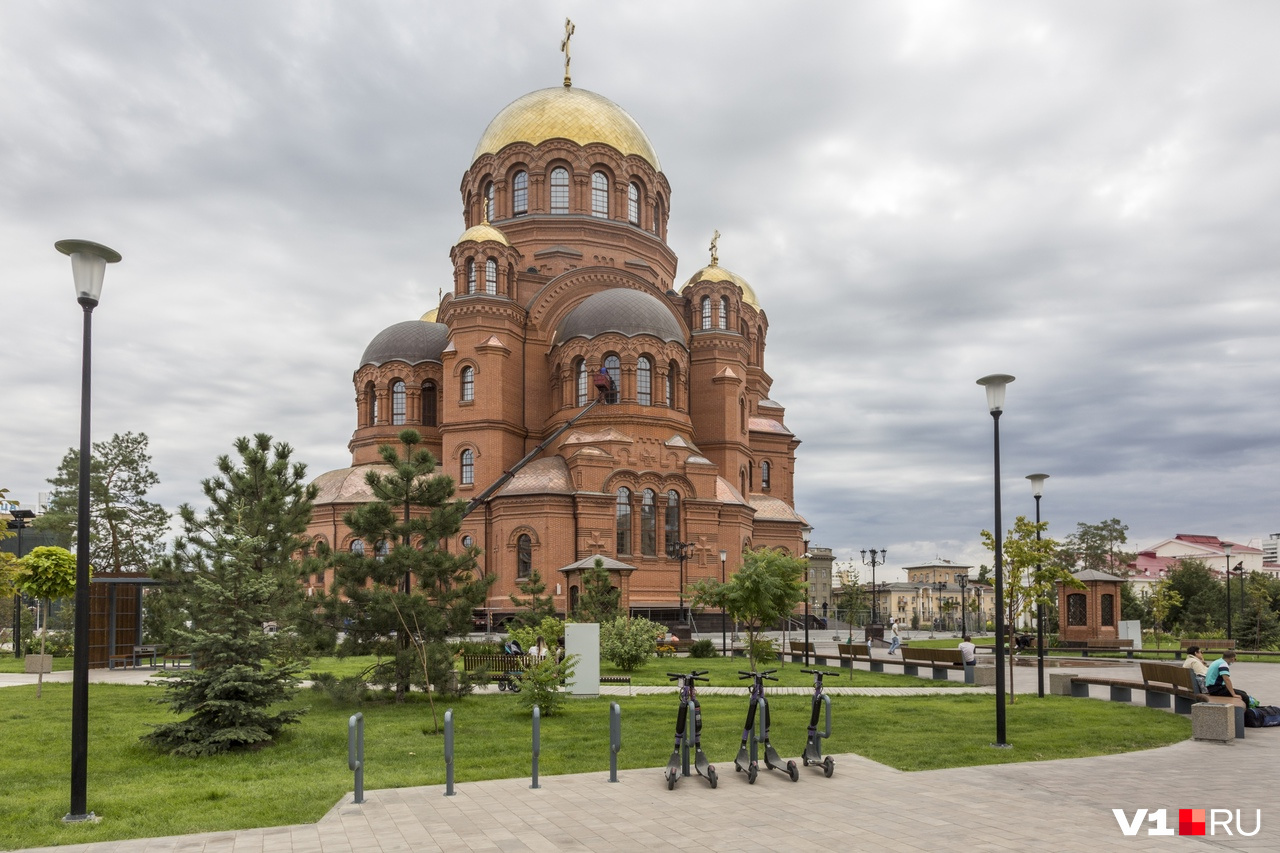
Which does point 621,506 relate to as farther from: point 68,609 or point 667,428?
point 68,609

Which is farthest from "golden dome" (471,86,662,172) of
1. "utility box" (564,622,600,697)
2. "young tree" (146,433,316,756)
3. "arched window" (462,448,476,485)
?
"young tree" (146,433,316,756)

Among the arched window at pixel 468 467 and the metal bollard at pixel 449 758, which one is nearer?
the metal bollard at pixel 449 758

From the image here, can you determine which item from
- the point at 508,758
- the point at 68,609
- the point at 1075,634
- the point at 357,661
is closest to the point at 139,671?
the point at 357,661

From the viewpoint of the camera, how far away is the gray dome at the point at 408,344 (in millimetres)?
46688

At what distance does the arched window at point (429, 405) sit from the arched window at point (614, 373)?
35.6ft

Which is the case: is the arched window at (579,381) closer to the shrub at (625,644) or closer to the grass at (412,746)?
the shrub at (625,644)

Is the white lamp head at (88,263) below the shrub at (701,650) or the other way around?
the other way around

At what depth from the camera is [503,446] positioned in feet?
139

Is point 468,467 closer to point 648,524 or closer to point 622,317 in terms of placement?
point 648,524

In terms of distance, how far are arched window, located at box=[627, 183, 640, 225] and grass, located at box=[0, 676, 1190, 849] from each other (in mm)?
35315

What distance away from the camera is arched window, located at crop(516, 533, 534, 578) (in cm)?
3819

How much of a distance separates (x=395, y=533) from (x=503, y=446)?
1019 inches

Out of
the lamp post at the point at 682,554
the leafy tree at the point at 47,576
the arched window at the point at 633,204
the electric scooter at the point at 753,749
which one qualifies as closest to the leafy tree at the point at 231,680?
the electric scooter at the point at 753,749

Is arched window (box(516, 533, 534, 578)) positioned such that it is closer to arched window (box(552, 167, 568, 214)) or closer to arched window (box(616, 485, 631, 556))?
arched window (box(616, 485, 631, 556))
